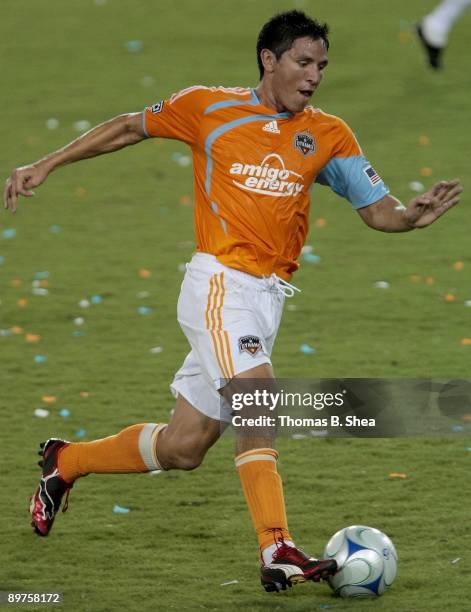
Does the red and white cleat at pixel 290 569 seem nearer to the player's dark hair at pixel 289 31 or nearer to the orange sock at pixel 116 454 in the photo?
the orange sock at pixel 116 454

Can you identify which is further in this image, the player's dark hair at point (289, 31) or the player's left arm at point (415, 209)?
the player's dark hair at point (289, 31)

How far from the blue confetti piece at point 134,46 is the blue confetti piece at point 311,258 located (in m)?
7.21

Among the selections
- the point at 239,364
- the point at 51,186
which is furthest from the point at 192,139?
the point at 51,186

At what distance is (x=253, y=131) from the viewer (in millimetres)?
5551

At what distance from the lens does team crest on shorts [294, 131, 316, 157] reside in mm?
5531

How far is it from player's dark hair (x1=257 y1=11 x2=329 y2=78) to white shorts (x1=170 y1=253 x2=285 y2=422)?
84cm

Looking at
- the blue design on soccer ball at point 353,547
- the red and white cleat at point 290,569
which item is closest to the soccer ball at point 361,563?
the blue design on soccer ball at point 353,547

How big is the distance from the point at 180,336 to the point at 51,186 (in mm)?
4390

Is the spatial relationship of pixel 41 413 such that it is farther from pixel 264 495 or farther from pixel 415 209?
pixel 415 209

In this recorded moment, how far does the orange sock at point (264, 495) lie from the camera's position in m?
5.06

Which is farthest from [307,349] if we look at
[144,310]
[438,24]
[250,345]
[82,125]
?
[82,125]

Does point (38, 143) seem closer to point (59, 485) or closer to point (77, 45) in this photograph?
point (77, 45)

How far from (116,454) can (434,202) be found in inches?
63.3

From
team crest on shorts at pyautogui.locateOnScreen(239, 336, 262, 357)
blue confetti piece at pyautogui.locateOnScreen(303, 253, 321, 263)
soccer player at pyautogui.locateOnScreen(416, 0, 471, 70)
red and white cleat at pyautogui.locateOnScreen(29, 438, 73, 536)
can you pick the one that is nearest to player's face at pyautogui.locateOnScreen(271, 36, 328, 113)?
team crest on shorts at pyautogui.locateOnScreen(239, 336, 262, 357)
